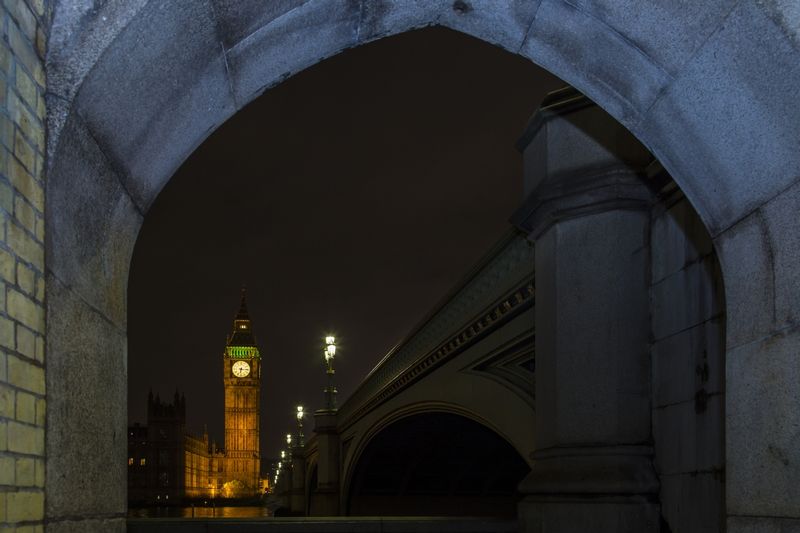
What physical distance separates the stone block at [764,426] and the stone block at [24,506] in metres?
3.76

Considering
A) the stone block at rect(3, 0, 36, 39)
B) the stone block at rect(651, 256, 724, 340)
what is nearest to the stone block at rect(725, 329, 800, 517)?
the stone block at rect(651, 256, 724, 340)

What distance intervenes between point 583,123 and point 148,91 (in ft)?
18.4

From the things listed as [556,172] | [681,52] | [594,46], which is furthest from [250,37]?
[556,172]

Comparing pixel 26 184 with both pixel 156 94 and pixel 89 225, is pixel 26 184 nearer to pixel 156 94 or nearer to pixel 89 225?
pixel 89 225

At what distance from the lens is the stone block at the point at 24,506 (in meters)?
4.64

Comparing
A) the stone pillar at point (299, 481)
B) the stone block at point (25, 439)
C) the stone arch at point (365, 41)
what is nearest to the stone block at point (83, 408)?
the stone arch at point (365, 41)

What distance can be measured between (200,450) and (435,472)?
15649cm

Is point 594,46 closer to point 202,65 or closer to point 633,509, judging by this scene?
point 202,65

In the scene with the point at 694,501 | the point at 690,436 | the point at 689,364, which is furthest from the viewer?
the point at 689,364

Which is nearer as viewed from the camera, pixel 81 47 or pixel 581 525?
pixel 81 47

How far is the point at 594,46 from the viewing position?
6.18 metres

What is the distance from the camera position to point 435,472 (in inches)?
1484

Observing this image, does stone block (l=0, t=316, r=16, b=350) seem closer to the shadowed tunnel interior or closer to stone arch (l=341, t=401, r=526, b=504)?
stone arch (l=341, t=401, r=526, b=504)

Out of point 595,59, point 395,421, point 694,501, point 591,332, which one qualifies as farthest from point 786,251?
point 395,421
